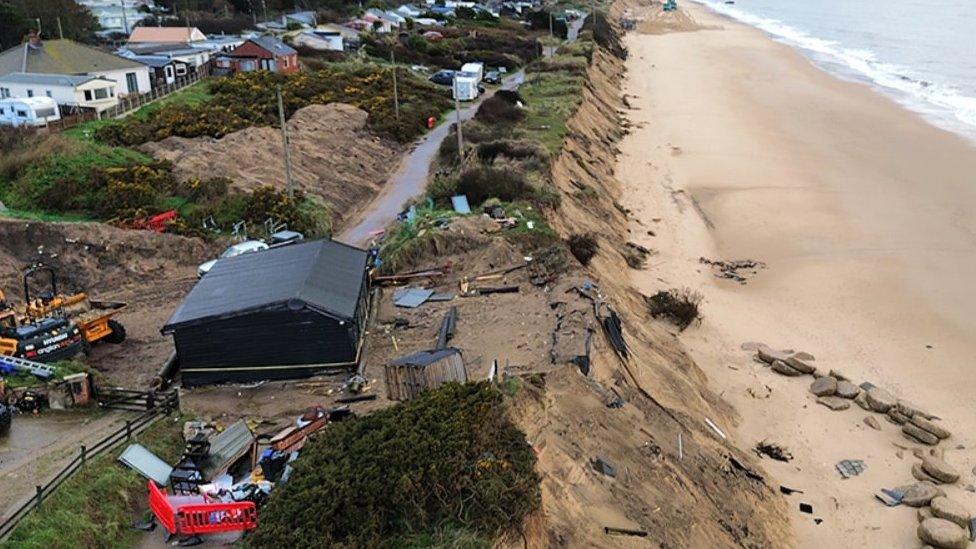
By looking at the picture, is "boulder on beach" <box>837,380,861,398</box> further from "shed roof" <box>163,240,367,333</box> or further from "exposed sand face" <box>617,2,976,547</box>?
"shed roof" <box>163,240,367,333</box>

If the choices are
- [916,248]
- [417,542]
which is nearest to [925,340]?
[916,248]

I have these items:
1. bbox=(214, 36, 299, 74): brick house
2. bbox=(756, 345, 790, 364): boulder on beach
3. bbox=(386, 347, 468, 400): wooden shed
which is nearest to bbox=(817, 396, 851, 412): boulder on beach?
bbox=(756, 345, 790, 364): boulder on beach

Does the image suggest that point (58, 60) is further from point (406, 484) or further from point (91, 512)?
point (406, 484)

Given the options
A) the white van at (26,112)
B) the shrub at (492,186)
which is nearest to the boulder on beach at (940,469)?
the shrub at (492,186)

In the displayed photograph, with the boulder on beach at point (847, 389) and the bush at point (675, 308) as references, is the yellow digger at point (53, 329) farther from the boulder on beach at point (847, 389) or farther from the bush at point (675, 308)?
the boulder on beach at point (847, 389)

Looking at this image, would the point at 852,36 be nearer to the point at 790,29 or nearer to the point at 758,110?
the point at 790,29

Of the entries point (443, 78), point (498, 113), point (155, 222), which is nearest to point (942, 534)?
point (155, 222)
